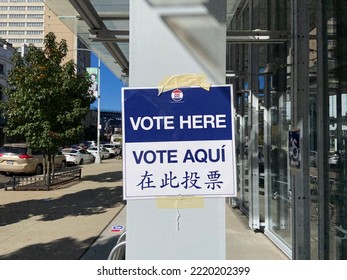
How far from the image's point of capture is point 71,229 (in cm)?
780

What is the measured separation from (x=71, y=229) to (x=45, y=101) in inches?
273

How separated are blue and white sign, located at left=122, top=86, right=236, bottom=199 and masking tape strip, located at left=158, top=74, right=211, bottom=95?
40 millimetres

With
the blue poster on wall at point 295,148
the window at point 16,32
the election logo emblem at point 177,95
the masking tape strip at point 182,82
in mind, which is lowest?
the blue poster on wall at point 295,148

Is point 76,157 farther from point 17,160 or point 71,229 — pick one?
point 71,229

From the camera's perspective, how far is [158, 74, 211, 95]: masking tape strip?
2361 millimetres

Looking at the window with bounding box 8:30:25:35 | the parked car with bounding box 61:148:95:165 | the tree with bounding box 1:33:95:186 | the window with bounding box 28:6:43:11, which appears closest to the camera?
the tree with bounding box 1:33:95:186

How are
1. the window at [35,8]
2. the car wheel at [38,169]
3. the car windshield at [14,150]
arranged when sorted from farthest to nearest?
the window at [35,8] → the car wheel at [38,169] → the car windshield at [14,150]

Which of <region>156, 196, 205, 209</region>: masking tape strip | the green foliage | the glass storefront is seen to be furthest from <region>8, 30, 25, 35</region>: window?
<region>156, 196, 205, 209</region>: masking tape strip

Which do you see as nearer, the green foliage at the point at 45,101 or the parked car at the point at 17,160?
the green foliage at the point at 45,101

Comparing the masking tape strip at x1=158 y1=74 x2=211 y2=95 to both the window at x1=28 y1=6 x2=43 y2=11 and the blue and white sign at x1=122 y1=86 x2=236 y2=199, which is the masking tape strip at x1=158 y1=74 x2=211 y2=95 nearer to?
the blue and white sign at x1=122 y1=86 x2=236 y2=199

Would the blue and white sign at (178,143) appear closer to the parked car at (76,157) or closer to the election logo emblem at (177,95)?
the election logo emblem at (177,95)

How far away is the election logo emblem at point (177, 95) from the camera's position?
2348 mm

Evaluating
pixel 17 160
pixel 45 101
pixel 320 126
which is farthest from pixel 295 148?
pixel 17 160

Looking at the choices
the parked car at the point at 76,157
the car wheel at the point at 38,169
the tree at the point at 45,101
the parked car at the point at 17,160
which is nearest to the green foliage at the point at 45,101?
the tree at the point at 45,101
